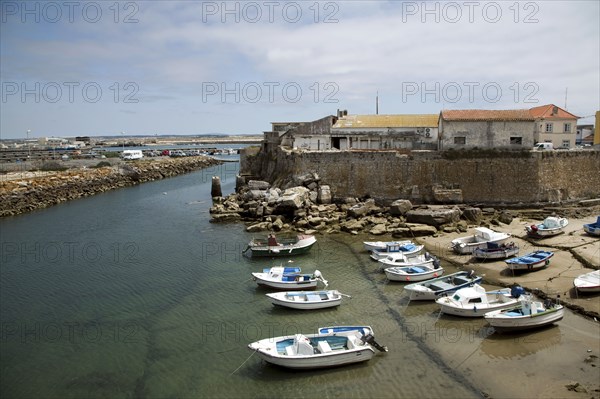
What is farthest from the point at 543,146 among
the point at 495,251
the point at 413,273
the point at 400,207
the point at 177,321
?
the point at 177,321

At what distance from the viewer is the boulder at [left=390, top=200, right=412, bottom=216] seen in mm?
31016

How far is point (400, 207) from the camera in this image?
31.0 metres

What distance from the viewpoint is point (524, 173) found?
32.5 meters

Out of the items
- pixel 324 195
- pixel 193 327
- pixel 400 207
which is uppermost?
pixel 324 195

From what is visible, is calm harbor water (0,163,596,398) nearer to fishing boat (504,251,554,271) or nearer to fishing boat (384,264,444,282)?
fishing boat (384,264,444,282)

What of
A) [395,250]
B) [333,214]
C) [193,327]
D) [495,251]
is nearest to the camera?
[193,327]

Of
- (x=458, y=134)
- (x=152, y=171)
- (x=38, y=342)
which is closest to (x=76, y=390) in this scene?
(x=38, y=342)

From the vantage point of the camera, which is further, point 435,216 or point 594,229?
point 435,216

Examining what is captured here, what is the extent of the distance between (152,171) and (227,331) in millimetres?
56257

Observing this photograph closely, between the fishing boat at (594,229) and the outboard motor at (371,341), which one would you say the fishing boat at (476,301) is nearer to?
the outboard motor at (371,341)

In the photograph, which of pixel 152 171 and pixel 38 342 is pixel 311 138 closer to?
pixel 38 342

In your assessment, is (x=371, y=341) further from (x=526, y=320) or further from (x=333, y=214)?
(x=333, y=214)

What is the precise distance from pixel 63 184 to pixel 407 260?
40.3 meters

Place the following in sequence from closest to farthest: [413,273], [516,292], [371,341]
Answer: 1. [371,341]
2. [516,292]
3. [413,273]
